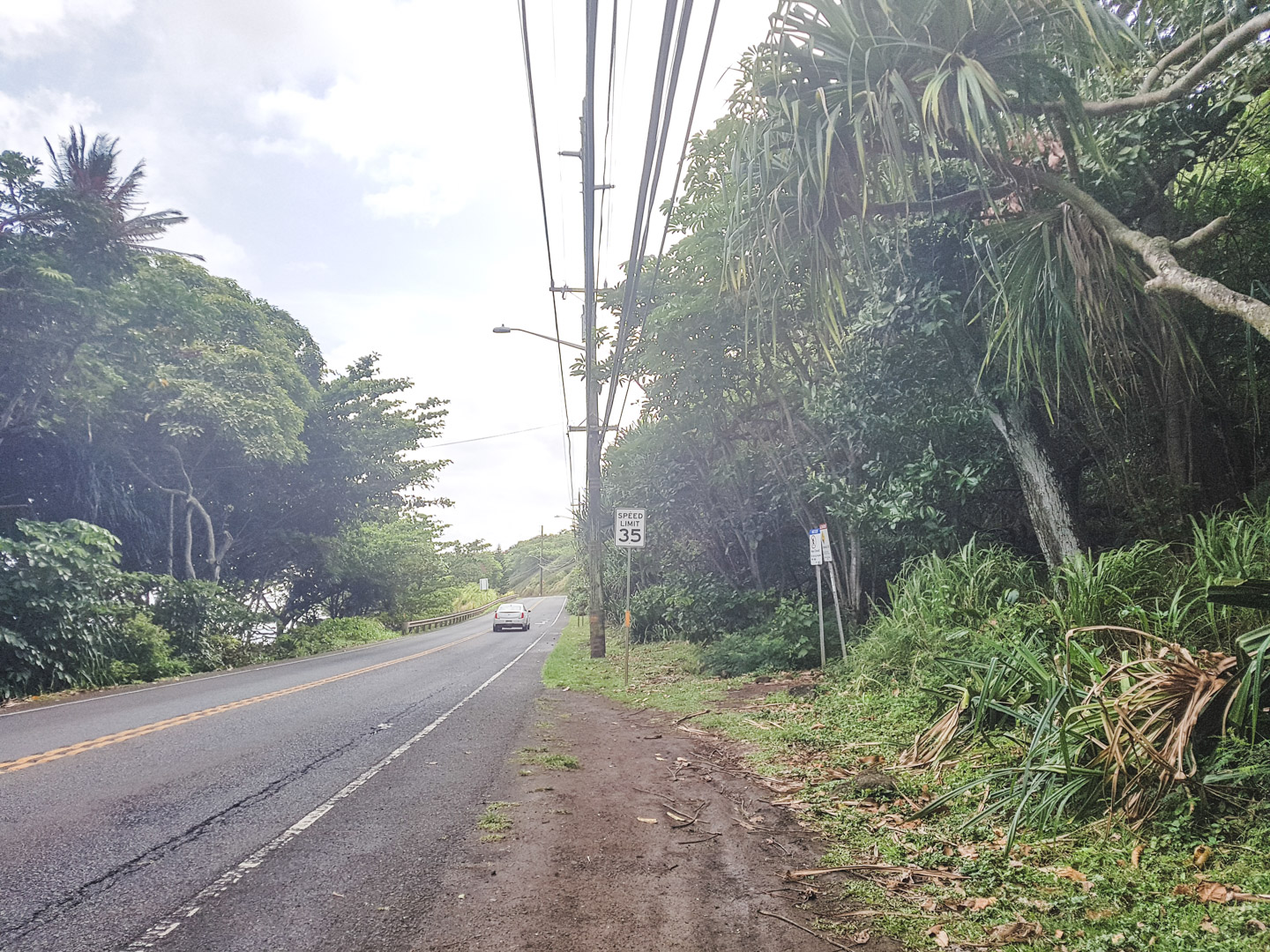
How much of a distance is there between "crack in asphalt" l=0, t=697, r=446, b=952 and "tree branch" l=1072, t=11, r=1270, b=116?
8.20 metres

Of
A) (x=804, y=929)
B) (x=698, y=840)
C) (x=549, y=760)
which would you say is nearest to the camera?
(x=804, y=929)

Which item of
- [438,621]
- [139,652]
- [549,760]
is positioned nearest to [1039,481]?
[549,760]

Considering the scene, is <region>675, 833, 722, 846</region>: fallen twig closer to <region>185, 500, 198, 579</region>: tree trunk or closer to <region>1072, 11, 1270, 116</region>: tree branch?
<region>1072, 11, 1270, 116</region>: tree branch

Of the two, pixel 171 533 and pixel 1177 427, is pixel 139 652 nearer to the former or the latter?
pixel 171 533

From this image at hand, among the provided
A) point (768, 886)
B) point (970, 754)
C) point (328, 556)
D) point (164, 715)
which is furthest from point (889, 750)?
point (328, 556)

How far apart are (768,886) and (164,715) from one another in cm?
964

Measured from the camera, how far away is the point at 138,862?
439cm

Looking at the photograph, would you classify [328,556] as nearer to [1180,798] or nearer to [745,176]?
[745,176]

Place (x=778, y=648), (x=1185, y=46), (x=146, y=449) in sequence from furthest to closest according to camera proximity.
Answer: (x=146, y=449)
(x=778, y=648)
(x=1185, y=46)

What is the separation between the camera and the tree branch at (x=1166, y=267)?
169 inches

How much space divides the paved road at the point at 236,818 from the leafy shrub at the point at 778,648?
3.84 meters

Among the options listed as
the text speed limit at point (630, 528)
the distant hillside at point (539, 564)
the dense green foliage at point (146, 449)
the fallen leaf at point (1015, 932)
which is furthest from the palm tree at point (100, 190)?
the distant hillside at point (539, 564)

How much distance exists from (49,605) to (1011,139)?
16.7 m

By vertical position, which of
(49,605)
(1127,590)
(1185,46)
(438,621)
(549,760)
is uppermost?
(1185,46)
